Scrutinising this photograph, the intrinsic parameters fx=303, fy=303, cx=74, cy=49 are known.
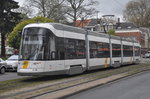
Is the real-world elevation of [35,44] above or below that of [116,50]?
above

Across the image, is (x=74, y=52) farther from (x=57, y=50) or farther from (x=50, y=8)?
(x=50, y=8)

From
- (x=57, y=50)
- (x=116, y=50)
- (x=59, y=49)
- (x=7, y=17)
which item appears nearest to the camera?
(x=57, y=50)

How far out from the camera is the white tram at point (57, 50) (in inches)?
626

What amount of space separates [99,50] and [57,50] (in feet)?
24.1

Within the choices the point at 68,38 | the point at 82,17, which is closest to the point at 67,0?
the point at 82,17

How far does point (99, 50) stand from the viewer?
2370 centimetres

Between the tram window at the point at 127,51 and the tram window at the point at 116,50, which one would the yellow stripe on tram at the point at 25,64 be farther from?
the tram window at the point at 127,51

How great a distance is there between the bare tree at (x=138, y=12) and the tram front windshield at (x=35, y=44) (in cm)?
7684

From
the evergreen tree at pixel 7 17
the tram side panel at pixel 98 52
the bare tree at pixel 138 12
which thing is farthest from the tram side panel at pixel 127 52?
the bare tree at pixel 138 12

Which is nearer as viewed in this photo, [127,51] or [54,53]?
[54,53]

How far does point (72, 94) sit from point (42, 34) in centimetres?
604

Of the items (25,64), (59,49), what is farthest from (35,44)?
(59,49)

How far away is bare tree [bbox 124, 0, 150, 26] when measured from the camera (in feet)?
295

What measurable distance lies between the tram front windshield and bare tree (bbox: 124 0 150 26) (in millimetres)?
76845
